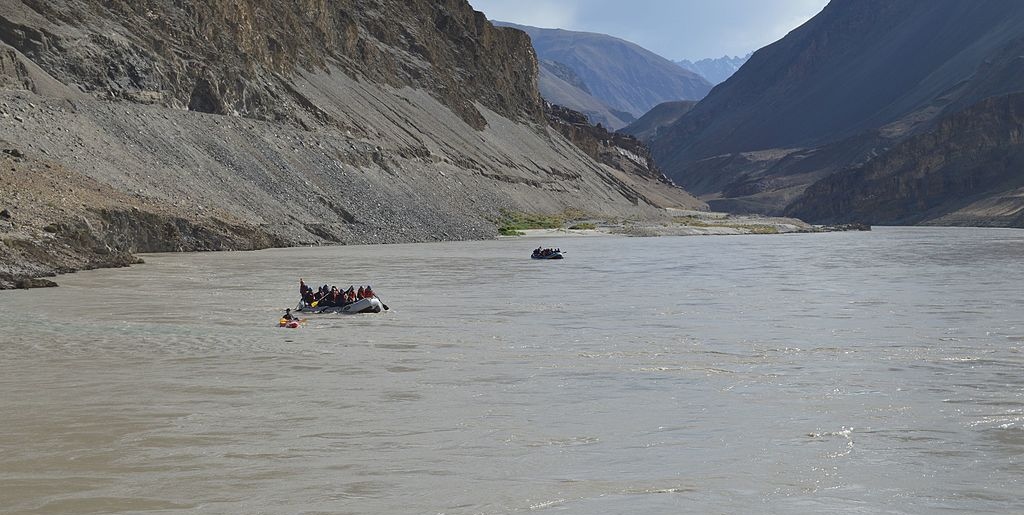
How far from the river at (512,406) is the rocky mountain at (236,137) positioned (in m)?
18.1

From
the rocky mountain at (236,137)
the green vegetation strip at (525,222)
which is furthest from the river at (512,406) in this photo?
the green vegetation strip at (525,222)

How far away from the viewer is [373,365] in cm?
2244

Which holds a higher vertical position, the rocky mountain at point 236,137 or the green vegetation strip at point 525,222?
the rocky mountain at point 236,137

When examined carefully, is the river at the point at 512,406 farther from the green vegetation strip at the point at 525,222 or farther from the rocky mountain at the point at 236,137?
the green vegetation strip at the point at 525,222

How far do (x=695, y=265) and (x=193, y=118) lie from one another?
1741 inches

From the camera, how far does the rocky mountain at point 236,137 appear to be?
63344 millimetres

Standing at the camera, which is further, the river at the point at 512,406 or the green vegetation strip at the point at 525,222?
the green vegetation strip at the point at 525,222

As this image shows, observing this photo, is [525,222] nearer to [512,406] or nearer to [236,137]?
[236,137]

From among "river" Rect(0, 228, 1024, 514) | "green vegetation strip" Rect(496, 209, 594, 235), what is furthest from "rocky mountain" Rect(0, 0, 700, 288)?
"river" Rect(0, 228, 1024, 514)

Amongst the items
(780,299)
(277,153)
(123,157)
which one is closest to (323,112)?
(277,153)

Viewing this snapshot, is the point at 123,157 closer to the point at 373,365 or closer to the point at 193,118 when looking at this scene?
the point at 193,118

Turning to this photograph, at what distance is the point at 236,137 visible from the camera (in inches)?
3445

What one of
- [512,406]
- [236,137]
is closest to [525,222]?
[236,137]

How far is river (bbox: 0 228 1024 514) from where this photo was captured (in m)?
12.6
